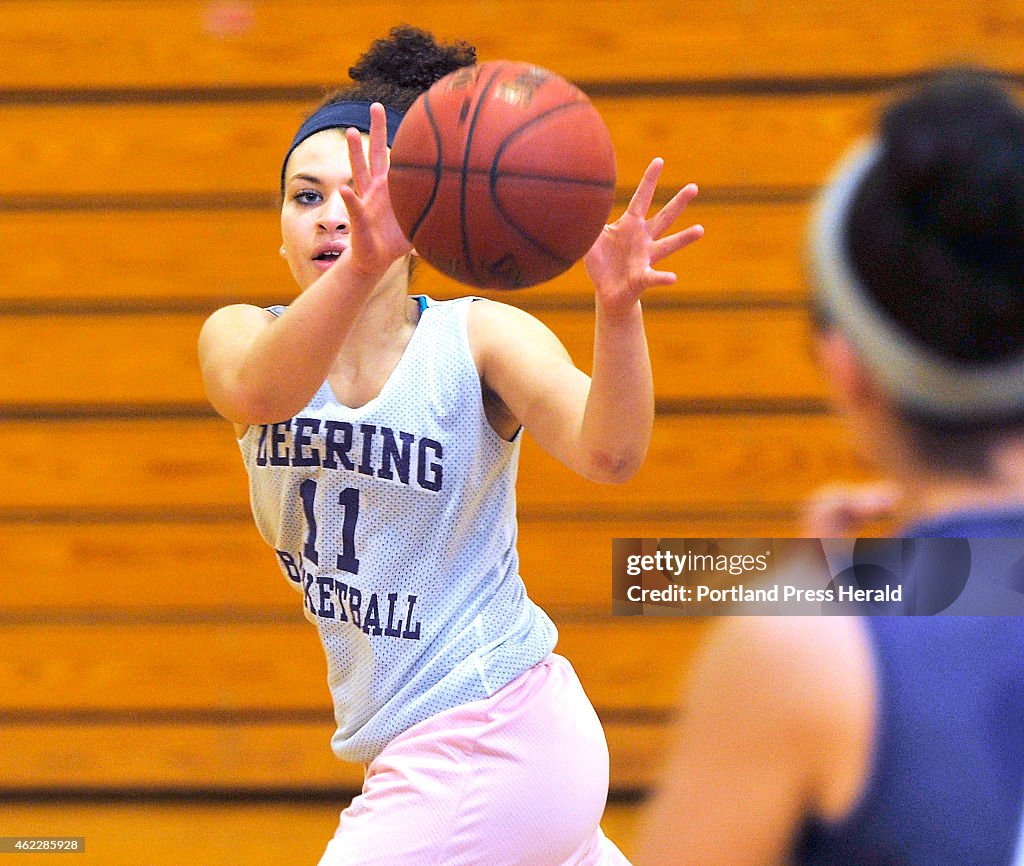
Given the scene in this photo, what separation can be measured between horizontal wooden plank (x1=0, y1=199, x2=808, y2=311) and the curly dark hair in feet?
5.46

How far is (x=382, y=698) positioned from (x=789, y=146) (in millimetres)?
2572

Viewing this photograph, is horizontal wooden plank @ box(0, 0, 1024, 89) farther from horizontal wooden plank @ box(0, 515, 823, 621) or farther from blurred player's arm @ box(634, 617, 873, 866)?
blurred player's arm @ box(634, 617, 873, 866)

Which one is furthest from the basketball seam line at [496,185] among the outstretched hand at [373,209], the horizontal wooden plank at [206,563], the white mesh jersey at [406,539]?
the horizontal wooden plank at [206,563]

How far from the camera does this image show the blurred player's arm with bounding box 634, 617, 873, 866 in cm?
78

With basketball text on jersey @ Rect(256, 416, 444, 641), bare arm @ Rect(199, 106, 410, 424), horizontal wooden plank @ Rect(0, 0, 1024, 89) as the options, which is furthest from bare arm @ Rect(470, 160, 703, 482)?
horizontal wooden plank @ Rect(0, 0, 1024, 89)

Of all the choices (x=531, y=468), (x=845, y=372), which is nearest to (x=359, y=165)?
(x=845, y=372)

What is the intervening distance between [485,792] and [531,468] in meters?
2.16

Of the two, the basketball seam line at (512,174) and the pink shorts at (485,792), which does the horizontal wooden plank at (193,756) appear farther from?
the basketball seam line at (512,174)

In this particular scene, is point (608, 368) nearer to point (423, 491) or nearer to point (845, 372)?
point (423, 491)

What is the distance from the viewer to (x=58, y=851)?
380 cm

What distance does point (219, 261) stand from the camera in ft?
13.4

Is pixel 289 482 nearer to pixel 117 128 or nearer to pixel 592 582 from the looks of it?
pixel 592 582

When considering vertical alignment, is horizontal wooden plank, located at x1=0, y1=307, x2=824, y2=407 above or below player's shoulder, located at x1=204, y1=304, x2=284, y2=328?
below

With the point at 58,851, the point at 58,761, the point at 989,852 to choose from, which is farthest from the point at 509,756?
the point at 58,761
